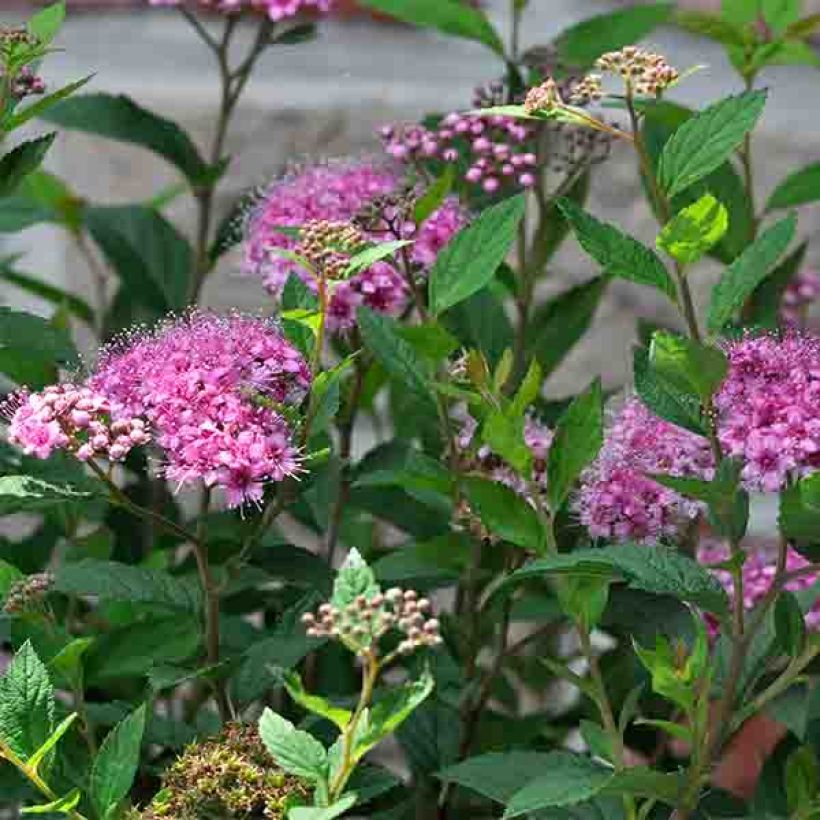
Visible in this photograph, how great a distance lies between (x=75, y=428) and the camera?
83cm

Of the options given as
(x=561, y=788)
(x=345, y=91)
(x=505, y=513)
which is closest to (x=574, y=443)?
(x=505, y=513)

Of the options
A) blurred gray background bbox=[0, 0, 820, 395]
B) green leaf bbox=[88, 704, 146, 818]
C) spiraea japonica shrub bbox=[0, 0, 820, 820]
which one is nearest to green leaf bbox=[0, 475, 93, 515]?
spiraea japonica shrub bbox=[0, 0, 820, 820]

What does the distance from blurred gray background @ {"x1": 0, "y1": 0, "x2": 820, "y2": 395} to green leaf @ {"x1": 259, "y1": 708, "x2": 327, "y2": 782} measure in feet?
3.17

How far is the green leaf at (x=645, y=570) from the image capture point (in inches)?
30.5

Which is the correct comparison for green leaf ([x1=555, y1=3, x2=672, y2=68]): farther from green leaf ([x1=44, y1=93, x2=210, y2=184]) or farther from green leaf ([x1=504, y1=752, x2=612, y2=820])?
green leaf ([x1=504, y1=752, x2=612, y2=820])

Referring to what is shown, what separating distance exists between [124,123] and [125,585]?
0.40 metres

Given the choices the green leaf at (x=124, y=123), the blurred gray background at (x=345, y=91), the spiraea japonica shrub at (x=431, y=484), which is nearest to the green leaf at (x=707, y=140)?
the spiraea japonica shrub at (x=431, y=484)

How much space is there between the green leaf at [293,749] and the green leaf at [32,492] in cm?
18

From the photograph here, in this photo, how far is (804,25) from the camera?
120 cm

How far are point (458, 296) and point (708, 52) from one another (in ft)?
2.74

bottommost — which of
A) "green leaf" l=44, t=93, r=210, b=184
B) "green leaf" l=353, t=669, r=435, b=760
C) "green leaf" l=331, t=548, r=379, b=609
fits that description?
"green leaf" l=353, t=669, r=435, b=760

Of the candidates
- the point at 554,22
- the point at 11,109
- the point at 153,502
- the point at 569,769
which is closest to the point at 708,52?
the point at 554,22

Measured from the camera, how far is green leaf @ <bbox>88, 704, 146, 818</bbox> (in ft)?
2.57

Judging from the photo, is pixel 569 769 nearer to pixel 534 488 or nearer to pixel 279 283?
pixel 534 488
